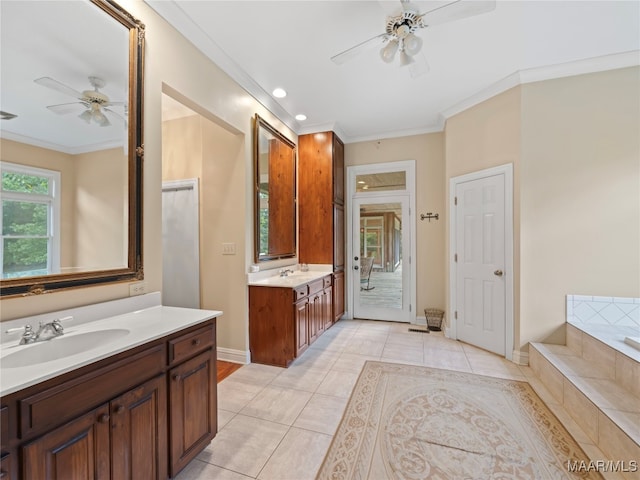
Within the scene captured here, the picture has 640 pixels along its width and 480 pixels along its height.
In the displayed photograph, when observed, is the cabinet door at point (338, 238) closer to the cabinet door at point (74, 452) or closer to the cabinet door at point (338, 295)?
the cabinet door at point (338, 295)

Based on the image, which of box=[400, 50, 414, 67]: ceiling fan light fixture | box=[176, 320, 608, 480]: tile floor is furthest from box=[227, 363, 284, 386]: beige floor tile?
box=[400, 50, 414, 67]: ceiling fan light fixture

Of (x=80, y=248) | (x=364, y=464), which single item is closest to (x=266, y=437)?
(x=364, y=464)

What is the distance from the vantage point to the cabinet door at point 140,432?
1190mm

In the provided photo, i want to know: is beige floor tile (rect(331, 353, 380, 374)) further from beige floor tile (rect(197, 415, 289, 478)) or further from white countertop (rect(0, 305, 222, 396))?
white countertop (rect(0, 305, 222, 396))

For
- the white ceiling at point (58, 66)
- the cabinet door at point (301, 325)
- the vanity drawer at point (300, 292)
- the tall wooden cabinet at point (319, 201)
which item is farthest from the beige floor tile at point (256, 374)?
the white ceiling at point (58, 66)

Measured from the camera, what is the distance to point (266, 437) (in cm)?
192

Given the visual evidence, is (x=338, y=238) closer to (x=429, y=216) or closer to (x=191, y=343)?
(x=429, y=216)

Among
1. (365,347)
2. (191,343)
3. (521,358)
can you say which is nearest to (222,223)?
(191,343)

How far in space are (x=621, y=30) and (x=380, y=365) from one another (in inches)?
144

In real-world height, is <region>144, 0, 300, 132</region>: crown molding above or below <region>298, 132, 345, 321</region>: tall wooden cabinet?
above

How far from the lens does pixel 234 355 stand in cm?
311

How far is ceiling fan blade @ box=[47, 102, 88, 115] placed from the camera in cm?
149

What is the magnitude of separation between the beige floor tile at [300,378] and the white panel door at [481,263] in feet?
6.59

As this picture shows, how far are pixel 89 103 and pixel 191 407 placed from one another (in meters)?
1.83
